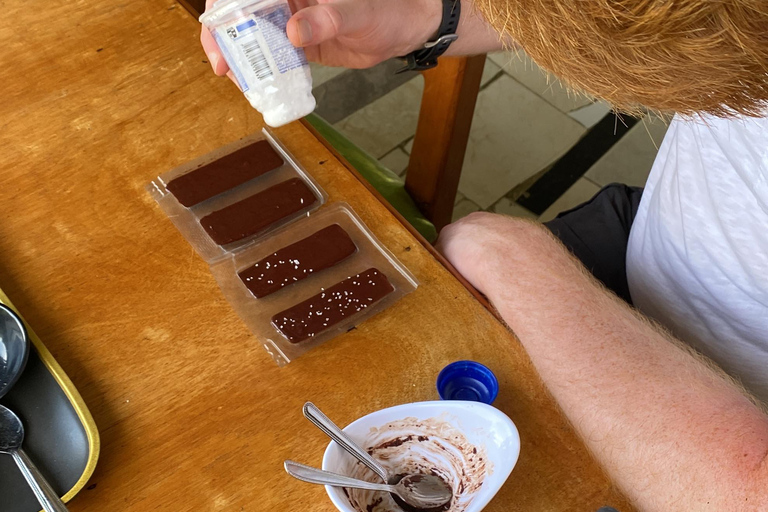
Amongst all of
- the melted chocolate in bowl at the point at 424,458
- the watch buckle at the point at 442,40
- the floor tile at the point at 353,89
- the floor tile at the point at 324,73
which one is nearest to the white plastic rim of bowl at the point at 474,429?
the melted chocolate in bowl at the point at 424,458

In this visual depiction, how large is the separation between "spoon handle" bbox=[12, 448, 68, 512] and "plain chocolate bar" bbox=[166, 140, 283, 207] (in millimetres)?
357

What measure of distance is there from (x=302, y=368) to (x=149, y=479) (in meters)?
0.20

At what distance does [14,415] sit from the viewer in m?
0.71

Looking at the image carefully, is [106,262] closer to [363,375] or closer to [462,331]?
[363,375]

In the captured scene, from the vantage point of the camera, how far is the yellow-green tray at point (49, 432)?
0.68m

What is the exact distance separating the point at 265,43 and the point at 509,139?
4.99ft

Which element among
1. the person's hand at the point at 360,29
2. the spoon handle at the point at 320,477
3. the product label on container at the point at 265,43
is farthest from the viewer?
the person's hand at the point at 360,29

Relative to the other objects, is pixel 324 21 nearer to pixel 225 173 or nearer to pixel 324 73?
pixel 225 173

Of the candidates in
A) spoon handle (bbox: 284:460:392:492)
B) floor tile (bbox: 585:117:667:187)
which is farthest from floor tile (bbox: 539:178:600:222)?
spoon handle (bbox: 284:460:392:492)

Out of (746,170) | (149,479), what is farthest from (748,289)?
(149,479)

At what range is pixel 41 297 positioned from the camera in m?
0.80

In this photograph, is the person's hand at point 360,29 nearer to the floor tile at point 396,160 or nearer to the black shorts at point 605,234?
the black shorts at point 605,234

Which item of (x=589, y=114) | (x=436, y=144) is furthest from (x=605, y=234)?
(x=589, y=114)

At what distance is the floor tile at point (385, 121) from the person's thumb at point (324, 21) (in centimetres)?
115
